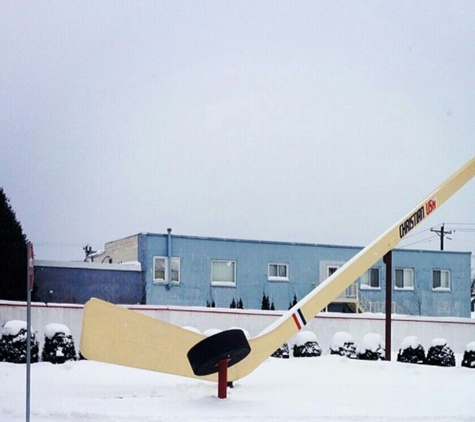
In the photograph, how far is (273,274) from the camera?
87.9 feet

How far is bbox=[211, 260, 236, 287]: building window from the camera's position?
25922 mm

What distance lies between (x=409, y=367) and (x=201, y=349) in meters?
5.68

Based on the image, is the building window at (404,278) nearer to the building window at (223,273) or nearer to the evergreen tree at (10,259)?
the building window at (223,273)

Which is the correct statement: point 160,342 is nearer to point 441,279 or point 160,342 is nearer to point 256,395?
point 256,395

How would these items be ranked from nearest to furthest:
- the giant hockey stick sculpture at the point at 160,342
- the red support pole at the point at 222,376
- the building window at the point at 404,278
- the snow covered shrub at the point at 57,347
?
1. the giant hockey stick sculpture at the point at 160,342
2. the red support pole at the point at 222,376
3. the snow covered shrub at the point at 57,347
4. the building window at the point at 404,278

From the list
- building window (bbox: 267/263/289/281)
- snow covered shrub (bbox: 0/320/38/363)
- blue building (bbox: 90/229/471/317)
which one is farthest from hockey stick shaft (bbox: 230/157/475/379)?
building window (bbox: 267/263/289/281)

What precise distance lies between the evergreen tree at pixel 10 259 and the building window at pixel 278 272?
980 centimetres

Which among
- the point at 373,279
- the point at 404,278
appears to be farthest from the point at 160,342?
the point at 404,278

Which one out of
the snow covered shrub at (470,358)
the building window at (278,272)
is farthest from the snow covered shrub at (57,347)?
the building window at (278,272)

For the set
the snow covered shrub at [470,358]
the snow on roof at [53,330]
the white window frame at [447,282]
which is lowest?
the snow covered shrub at [470,358]

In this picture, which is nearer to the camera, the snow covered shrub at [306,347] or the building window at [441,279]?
the snow covered shrub at [306,347]

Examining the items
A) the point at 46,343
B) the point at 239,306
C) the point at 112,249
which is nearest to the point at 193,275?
the point at 239,306

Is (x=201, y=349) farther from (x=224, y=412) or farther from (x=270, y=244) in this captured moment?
(x=270, y=244)

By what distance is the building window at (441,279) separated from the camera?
28922 millimetres
